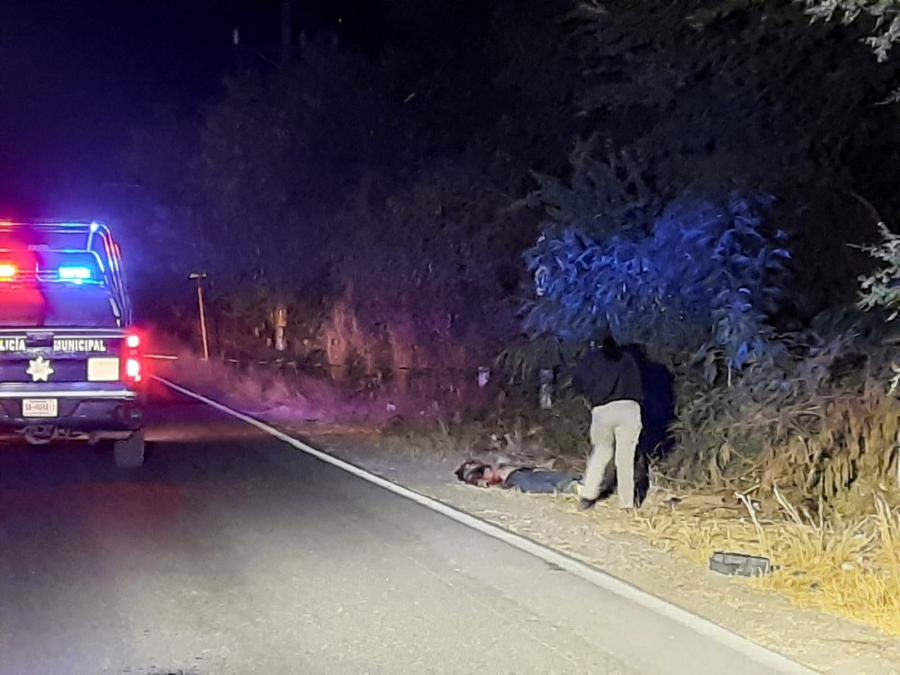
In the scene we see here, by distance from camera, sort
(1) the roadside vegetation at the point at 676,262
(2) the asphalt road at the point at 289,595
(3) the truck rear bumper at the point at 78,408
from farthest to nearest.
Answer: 1. (3) the truck rear bumper at the point at 78,408
2. (1) the roadside vegetation at the point at 676,262
3. (2) the asphalt road at the point at 289,595

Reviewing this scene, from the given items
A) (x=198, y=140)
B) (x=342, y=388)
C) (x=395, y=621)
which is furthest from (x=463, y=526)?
(x=198, y=140)

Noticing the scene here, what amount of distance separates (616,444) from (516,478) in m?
1.85

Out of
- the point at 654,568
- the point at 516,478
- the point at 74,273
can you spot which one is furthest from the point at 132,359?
the point at 654,568

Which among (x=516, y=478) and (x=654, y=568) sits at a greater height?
(x=516, y=478)

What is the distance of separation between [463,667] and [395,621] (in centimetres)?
111

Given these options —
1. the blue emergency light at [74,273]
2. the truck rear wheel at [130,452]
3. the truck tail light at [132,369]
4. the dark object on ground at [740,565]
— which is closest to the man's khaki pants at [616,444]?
the dark object on ground at [740,565]

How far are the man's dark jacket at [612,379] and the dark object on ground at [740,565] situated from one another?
107 inches

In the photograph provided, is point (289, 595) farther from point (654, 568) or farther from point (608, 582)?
point (654, 568)

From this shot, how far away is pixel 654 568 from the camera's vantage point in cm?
1008

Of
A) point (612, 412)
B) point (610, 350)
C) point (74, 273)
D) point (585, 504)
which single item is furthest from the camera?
point (74, 273)

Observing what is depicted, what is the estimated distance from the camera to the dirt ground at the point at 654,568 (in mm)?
7723

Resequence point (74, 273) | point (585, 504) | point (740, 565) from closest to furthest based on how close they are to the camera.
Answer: point (740, 565) → point (585, 504) → point (74, 273)

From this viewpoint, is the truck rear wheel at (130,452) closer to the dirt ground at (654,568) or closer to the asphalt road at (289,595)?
the asphalt road at (289,595)

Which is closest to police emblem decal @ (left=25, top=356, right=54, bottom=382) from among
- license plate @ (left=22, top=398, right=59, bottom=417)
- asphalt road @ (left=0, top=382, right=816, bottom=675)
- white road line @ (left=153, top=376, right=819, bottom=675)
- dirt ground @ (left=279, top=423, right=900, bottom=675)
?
license plate @ (left=22, top=398, right=59, bottom=417)
